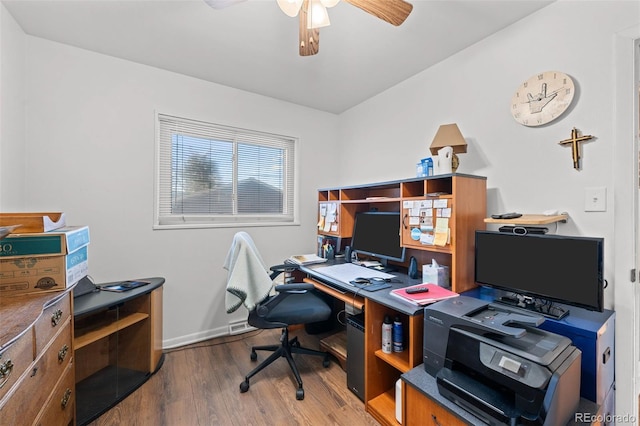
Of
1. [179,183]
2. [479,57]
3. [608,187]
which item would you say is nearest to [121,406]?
[179,183]

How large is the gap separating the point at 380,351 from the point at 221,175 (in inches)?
85.8

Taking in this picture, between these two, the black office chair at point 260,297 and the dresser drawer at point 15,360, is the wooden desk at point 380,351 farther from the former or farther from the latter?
the dresser drawer at point 15,360

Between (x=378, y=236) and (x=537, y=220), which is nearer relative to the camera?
(x=537, y=220)

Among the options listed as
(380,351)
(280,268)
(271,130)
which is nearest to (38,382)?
(280,268)

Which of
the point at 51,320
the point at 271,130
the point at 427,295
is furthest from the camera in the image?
the point at 271,130

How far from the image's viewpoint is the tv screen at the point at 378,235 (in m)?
2.22

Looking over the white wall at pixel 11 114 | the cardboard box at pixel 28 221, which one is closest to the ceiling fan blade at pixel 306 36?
the cardboard box at pixel 28 221

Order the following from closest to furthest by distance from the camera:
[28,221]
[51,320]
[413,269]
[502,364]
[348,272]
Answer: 1. [502,364]
2. [51,320]
3. [28,221]
4. [413,269]
5. [348,272]

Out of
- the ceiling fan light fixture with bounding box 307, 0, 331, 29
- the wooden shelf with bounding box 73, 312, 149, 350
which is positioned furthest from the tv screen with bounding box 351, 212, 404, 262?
the wooden shelf with bounding box 73, 312, 149, 350

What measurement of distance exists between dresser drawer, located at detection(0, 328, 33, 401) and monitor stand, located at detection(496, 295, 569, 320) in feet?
7.01

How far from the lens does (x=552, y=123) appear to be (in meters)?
1.59

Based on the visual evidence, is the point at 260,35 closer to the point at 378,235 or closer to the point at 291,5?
the point at 291,5

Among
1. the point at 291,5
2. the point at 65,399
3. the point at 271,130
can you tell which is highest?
the point at 291,5

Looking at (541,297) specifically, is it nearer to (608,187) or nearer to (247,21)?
(608,187)
